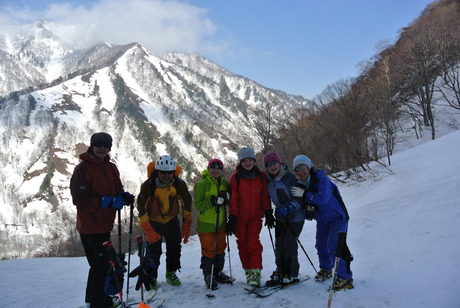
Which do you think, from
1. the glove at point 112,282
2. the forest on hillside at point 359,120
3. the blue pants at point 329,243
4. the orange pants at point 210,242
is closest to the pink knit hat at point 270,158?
the blue pants at point 329,243

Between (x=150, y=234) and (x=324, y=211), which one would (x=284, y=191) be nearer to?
(x=324, y=211)

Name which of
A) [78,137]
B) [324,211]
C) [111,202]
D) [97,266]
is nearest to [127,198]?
[111,202]

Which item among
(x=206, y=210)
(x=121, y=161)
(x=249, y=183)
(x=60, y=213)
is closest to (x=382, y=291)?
(x=249, y=183)

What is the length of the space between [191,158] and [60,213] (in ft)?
186

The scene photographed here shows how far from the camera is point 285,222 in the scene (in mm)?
4699

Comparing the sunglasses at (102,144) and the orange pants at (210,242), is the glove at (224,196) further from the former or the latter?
the sunglasses at (102,144)

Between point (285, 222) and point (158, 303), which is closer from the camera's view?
point (158, 303)

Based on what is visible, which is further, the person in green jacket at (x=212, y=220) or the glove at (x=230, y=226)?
the person in green jacket at (x=212, y=220)

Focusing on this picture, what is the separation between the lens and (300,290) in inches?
174

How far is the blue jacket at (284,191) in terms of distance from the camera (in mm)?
4723

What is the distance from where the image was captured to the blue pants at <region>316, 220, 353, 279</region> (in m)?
4.38

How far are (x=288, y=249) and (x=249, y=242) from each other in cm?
62

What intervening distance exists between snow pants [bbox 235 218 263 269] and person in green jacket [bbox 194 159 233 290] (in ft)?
1.03

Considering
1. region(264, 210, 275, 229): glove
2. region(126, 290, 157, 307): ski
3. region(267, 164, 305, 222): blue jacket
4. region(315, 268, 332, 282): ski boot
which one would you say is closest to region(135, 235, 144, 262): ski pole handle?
region(126, 290, 157, 307): ski
